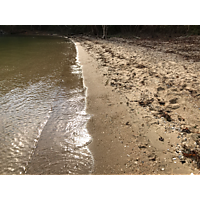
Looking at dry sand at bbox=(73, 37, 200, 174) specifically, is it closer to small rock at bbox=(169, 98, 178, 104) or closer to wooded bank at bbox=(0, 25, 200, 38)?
small rock at bbox=(169, 98, 178, 104)

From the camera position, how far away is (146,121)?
3990 mm

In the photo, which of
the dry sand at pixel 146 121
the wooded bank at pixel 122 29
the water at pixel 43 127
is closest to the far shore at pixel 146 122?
the dry sand at pixel 146 121

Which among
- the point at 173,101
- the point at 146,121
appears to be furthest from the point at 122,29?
the point at 146,121

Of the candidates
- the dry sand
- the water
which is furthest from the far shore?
the water

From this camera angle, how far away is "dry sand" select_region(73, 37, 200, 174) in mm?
2807

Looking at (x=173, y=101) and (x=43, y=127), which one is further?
(x=173, y=101)

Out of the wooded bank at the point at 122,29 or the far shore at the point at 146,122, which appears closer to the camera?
the far shore at the point at 146,122

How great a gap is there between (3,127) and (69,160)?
2.58m

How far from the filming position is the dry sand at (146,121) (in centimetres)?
281

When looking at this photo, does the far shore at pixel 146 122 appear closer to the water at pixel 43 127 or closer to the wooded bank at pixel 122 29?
the water at pixel 43 127

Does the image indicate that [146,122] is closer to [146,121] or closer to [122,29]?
[146,121]

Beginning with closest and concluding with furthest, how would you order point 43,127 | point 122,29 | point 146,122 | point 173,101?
point 146,122 → point 43,127 → point 173,101 → point 122,29
